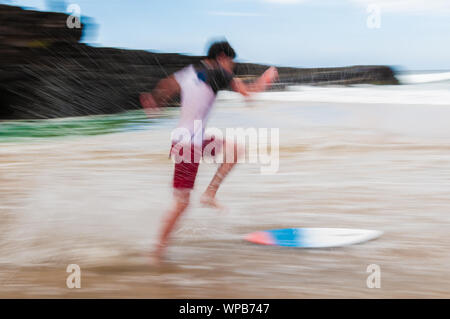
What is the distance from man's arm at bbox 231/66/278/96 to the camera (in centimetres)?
240

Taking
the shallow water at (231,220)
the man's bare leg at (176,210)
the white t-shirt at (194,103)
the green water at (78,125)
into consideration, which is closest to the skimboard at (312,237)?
the shallow water at (231,220)

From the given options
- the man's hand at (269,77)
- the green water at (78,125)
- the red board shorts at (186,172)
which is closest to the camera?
the man's hand at (269,77)

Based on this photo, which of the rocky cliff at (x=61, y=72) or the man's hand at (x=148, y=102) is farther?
the rocky cliff at (x=61, y=72)

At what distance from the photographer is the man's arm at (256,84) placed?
240 centimetres

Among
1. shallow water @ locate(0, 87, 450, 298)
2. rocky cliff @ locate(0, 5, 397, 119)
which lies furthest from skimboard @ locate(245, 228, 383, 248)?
rocky cliff @ locate(0, 5, 397, 119)

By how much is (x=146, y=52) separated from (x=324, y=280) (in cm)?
1262

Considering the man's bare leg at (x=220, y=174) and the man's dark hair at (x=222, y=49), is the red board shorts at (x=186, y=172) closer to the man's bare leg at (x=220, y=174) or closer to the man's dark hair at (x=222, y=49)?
the man's bare leg at (x=220, y=174)

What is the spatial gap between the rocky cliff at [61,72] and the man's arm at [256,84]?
37.0ft

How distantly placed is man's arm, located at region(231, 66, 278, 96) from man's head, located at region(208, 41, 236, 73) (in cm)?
11

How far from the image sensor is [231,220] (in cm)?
376

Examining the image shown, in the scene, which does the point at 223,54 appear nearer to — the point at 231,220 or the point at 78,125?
the point at 231,220

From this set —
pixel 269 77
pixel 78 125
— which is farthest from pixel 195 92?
pixel 78 125

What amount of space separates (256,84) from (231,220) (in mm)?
1569

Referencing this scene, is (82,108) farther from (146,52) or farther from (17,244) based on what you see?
(17,244)
